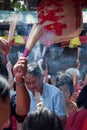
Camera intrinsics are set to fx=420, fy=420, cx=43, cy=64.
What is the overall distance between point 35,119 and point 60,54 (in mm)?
5488

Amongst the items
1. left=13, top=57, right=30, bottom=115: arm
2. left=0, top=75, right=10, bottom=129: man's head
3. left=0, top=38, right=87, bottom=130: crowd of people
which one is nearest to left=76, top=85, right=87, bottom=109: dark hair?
left=0, top=38, right=87, bottom=130: crowd of people

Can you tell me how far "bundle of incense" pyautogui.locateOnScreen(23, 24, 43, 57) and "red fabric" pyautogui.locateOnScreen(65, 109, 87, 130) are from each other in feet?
2.08

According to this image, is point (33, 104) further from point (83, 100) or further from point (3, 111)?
point (3, 111)

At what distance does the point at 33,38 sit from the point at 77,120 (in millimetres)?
675

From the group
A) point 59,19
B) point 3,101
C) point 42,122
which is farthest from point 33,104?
point 3,101

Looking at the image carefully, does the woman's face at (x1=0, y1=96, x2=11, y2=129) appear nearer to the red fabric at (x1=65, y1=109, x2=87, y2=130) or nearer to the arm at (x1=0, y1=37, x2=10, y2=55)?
the arm at (x1=0, y1=37, x2=10, y2=55)

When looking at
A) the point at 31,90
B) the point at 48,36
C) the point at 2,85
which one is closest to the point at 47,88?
the point at 31,90

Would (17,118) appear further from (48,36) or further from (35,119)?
(48,36)

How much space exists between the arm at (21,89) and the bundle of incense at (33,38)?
0.28 feet

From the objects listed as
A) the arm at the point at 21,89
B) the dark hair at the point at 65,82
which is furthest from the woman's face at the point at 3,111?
the dark hair at the point at 65,82

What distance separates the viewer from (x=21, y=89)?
256cm

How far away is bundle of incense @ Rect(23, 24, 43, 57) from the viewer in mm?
2596

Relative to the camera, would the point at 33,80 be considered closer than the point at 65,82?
Yes

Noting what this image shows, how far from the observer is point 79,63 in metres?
7.71
